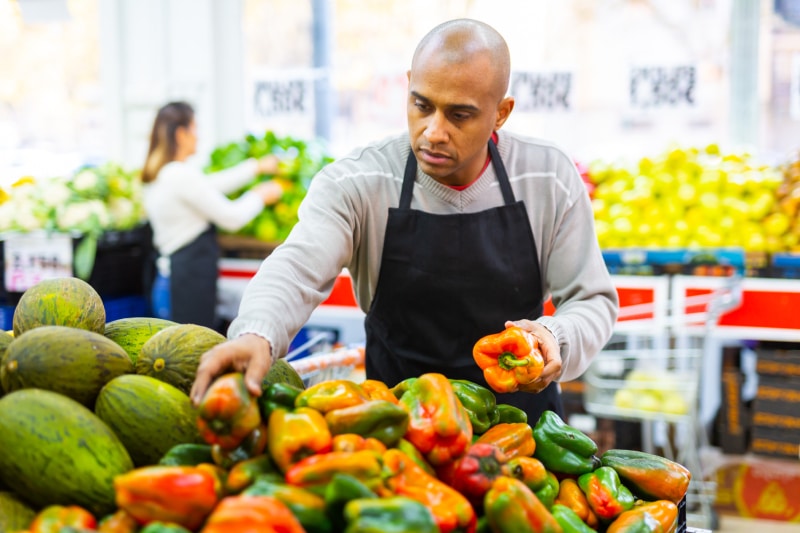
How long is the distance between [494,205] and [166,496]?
4.60 ft

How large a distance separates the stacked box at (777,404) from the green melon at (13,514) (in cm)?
408

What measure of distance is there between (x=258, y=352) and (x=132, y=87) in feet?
19.5

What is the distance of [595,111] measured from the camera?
6.26 metres

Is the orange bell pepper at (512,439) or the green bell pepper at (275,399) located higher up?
the green bell pepper at (275,399)

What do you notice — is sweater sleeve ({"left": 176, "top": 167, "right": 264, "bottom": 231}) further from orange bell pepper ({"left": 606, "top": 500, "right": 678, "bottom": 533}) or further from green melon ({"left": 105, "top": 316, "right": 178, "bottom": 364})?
orange bell pepper ({"left": 606, "top": 500, "right": 678, "bottom": 533})

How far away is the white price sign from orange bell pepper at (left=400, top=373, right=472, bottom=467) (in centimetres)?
358

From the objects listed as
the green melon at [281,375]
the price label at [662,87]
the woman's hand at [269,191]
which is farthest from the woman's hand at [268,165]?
the green melon at [281,375]

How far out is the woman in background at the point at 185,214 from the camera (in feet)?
16.1

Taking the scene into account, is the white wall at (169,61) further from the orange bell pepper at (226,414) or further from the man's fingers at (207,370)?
the orange bell pepper at (226,414)

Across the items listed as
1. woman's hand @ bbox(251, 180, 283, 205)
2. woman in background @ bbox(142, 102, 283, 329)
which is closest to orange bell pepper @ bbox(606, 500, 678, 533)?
woman in background @ bbox(142, 102, 283, 329)

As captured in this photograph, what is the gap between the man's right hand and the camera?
1.32 metres

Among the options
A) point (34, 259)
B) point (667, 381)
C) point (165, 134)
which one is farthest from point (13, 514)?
point (165, 134)

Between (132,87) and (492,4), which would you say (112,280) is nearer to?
(132,87)

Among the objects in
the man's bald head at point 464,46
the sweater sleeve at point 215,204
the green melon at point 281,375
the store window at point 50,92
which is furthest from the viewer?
the store window at point 50,92
